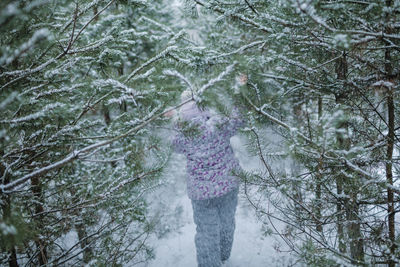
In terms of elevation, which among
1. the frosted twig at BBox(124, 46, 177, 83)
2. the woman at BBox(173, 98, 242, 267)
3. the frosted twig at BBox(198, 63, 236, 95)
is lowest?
the frosted twig at BBox(198, 63, 236, 95)

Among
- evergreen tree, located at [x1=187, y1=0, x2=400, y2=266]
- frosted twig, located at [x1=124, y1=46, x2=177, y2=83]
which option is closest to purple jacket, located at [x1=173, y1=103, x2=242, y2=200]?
evergreen tree, located at [x1=187, y1=0, x2=400, y2=266]

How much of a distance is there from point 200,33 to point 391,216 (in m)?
7.09

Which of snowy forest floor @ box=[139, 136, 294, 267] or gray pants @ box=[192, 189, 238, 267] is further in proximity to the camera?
snowy forest floor @ box=[139, 136, 294, 267]

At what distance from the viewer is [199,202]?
317 cm

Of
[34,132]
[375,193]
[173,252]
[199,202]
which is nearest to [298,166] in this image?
[375,193]

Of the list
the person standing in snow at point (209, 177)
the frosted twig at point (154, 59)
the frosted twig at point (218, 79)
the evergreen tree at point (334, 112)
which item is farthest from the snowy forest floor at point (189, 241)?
the frosted twig at point (218, 79)

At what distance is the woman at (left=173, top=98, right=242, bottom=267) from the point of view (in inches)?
116

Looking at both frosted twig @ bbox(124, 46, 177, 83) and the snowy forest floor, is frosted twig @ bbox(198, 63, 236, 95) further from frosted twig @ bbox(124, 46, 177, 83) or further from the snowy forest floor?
the snowy forest floor

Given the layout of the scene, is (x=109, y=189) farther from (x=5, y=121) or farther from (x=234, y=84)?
(x=234, y=84)

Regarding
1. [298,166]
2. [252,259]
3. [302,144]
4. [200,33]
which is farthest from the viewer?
[200,33]

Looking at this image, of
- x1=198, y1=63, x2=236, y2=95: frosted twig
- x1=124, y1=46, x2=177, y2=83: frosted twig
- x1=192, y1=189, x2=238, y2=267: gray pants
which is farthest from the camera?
x1=192, y1=189, x2=238, y2=267: gray pants

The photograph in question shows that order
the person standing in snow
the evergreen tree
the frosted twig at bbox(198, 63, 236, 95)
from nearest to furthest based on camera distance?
the frosted twig at bbox(198, 63, 236, 95) → the evergreen tree → the person standing in snow

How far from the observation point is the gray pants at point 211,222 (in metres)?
3.19

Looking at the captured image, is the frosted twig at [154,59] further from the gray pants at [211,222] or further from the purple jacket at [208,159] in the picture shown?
the gray pants at [211,222]
